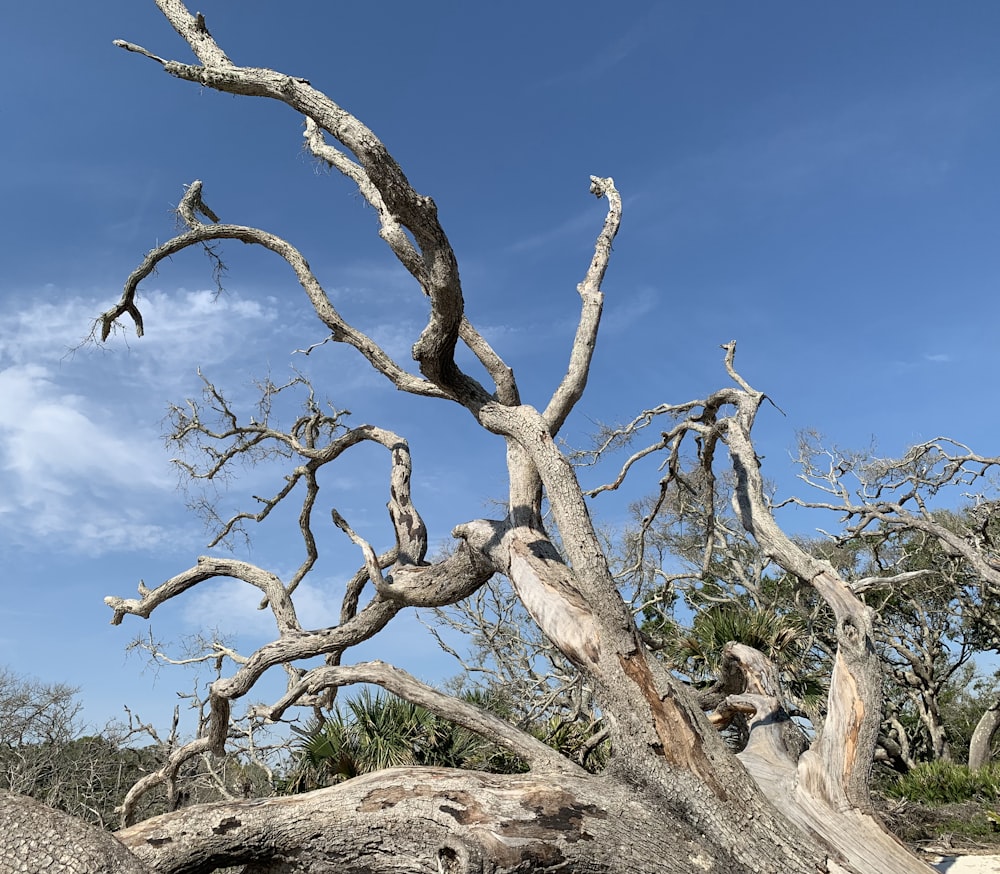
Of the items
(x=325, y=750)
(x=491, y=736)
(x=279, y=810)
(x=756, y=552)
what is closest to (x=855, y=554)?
(x=756, y=552)

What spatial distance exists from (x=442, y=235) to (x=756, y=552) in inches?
568

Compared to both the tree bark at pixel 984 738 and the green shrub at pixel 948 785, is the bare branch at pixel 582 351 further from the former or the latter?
the tree bark at pixel 984 738

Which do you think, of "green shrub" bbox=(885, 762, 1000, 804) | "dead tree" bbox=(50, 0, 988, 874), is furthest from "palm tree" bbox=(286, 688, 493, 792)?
"green shrub" bbox=(885, 762, 1000, 804)

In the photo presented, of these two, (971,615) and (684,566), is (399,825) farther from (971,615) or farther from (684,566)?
(684,566)

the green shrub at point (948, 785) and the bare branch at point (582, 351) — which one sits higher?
the bare branch at point (582, 351)

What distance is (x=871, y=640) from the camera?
5152 millimetres

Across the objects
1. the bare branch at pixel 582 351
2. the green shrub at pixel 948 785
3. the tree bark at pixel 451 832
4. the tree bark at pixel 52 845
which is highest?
the bare branch at pixel 582 351

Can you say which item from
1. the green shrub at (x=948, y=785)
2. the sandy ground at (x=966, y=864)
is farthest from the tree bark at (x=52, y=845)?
the green shrub at (x=948, y=785)

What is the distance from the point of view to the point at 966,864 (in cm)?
769

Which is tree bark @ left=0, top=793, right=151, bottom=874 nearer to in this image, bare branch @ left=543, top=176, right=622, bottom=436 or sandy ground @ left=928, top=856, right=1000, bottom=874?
bare branch @ left=543, top=176, right=622, bottom=436

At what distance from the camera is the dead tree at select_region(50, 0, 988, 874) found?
168 inches

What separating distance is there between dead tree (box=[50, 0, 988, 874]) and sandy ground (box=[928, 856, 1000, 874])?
3.09 m

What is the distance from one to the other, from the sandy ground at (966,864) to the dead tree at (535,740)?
3.09m

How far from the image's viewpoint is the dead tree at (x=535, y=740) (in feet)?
14.0
